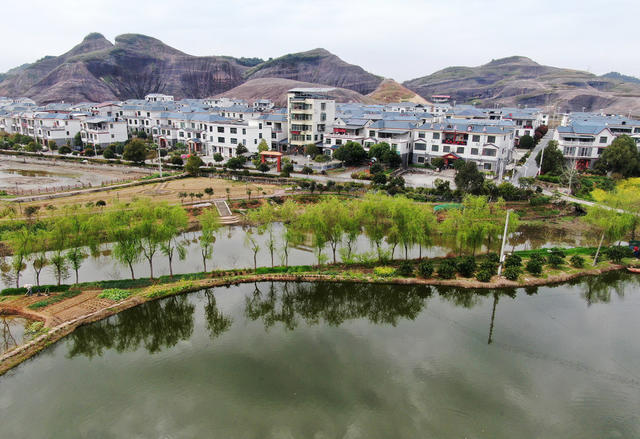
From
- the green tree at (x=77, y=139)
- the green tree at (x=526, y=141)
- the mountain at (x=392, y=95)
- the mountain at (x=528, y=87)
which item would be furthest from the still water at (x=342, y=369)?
the mountain at (x=392, y=95)

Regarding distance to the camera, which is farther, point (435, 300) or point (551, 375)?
point (435, 300)

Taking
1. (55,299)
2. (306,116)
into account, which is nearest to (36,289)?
(55,299)

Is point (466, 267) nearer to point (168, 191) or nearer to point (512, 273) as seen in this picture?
point (512, 273)

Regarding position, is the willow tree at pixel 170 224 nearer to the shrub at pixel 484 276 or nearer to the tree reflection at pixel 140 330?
the tree reflection at pixel 140 330

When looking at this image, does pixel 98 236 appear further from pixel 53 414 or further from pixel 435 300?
pixel 435 300

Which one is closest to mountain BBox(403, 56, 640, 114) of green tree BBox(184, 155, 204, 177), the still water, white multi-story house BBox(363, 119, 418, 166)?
white multi-story house BBox(363, 119, 418, 166)

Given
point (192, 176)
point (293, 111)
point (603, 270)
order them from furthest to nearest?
point (293, 111) < point (192, 176) < point (603, 270)

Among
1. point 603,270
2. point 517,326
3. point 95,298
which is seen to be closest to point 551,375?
point 517,326
